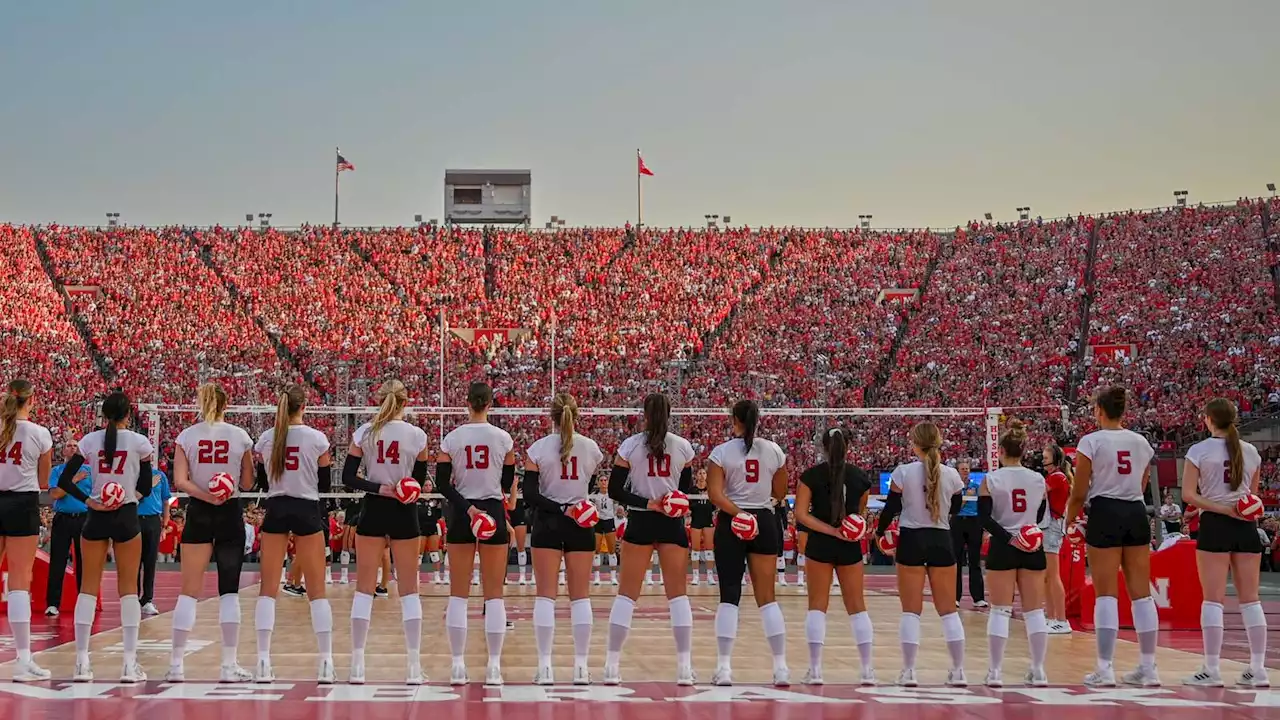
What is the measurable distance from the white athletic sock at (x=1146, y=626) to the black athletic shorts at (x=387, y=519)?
4.87m

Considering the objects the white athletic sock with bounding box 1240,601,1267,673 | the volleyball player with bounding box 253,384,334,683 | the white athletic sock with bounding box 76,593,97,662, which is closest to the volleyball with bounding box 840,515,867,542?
the white athletic sock with bounding box 1240,601,1267,673

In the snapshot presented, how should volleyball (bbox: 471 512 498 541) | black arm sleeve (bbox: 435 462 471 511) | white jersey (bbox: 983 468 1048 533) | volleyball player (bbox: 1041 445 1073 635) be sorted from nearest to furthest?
1. volleyball (bbox: 471 512 498 541)
2. black arm sleeve (bbox: 435 462 471 511)
3. white jersey (bbox: 983 468 1048 533)
4. volleyball player (bbox: 1041 445 1073 635)

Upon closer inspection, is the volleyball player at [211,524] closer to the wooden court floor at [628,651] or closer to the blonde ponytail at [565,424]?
the wooden court floor at [628,651]

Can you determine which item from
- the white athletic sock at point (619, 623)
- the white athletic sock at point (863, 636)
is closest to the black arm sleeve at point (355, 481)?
the white athletic sock at point (619, 623)

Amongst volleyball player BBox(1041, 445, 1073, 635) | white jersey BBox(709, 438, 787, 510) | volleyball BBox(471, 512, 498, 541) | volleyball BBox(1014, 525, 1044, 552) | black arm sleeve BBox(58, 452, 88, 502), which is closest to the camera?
volleyball BBox(471, 512, 498, 541)

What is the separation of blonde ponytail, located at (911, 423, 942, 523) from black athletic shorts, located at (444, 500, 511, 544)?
286cm

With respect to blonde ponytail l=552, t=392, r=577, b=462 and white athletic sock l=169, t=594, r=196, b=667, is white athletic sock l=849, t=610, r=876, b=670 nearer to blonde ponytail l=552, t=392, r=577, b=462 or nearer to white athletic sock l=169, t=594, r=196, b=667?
blonde ponytail l=552, t=392, r=577, b=462

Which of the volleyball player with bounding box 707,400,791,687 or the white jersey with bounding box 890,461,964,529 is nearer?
the volleyball player with bounding box 707,400,791,687

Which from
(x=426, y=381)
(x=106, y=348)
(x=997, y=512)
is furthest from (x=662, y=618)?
(x=106, y=348)

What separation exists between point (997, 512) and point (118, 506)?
6193mm

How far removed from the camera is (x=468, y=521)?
8102 mm

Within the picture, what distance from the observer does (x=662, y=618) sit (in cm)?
1316

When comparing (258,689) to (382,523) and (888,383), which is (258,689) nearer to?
(382,523)

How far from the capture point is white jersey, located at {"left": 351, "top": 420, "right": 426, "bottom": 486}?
8.12 m
